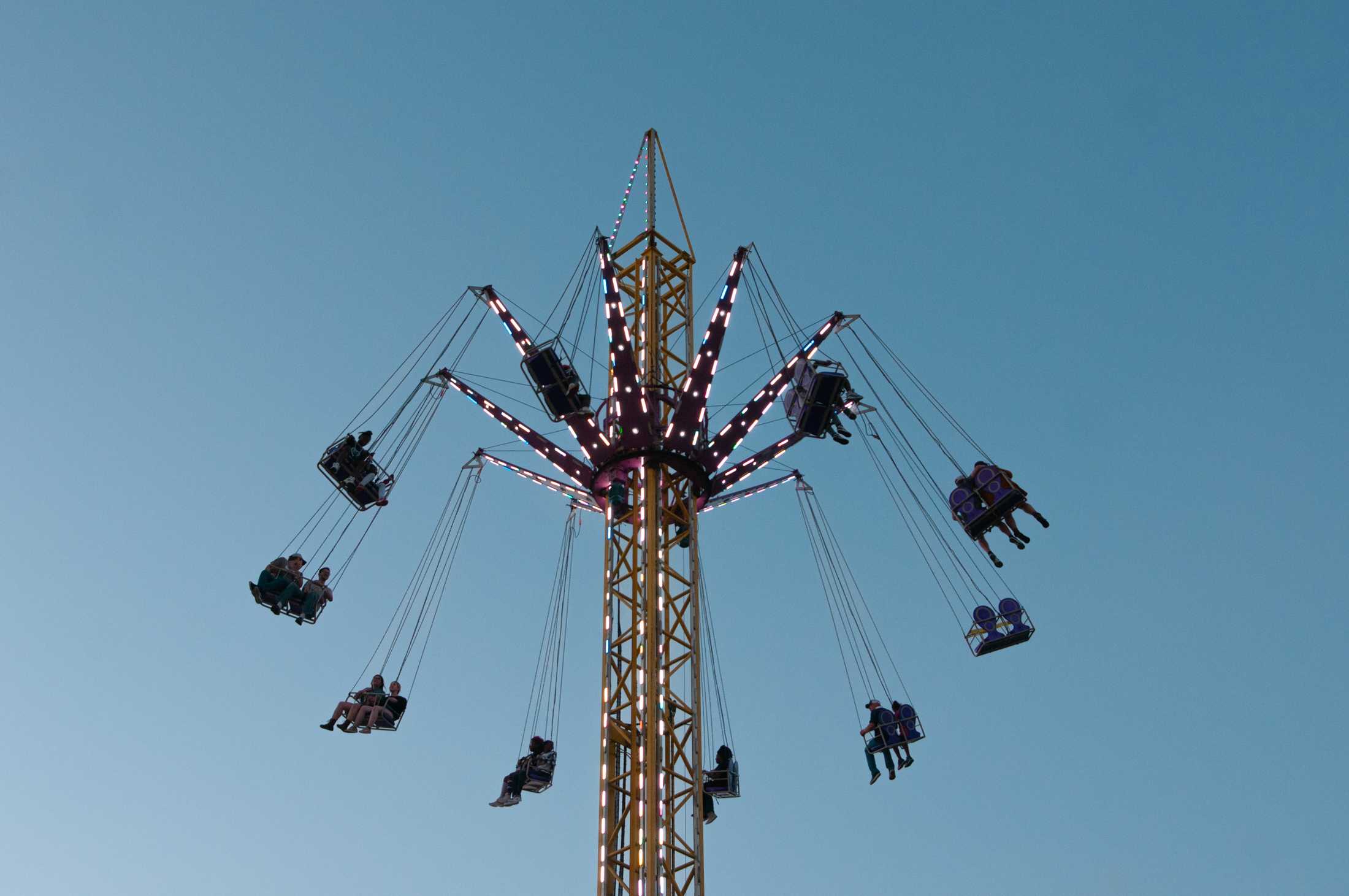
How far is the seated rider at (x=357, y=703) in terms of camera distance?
25.0 metres

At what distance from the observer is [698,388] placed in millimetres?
26125

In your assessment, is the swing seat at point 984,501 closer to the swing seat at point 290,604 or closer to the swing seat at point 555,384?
the swing seat at point 555,384

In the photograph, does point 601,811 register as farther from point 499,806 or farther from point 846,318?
point 846,318

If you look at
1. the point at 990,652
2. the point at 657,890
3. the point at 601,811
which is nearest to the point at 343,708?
the point at 601,811

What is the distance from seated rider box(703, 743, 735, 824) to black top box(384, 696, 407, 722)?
19.0 feet

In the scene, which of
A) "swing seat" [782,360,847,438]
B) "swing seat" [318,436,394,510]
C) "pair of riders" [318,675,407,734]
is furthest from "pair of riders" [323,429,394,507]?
"swing seat" [782,360,847,438]

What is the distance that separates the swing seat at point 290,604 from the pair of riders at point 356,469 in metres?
2.22

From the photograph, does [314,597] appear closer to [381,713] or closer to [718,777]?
[381,713]

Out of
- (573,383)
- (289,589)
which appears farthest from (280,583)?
(573,383)

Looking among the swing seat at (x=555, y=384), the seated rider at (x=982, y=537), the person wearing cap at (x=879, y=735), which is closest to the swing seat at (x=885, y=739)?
the person wearing cap at (x=879, y=735)

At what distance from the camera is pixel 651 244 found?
97.2 ft

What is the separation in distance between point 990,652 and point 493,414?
33.4 ft

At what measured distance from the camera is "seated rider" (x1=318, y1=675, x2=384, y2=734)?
2500cm

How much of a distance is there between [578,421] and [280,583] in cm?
602
